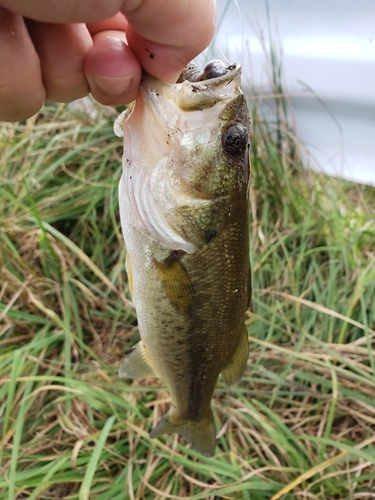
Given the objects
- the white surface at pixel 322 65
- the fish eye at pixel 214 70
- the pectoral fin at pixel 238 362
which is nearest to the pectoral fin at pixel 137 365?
the pectoral fin at pixel 238 362

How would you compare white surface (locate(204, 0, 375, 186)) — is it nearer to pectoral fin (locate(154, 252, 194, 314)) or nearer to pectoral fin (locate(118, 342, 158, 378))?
pectoral fin (locate(154, 252, 194, 314))

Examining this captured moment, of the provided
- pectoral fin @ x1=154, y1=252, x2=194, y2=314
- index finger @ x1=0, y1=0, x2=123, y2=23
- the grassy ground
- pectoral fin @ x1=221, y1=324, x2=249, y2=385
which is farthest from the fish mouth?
the grassy ground

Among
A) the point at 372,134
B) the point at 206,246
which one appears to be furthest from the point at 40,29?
the point at 372,134

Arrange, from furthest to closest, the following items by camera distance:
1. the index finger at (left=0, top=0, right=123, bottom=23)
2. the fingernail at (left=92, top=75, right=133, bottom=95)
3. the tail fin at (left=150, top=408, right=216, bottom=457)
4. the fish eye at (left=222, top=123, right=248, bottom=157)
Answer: the tail fin at (left=150, top=408, right=216, bottom=457)
the fish eye at (left=222, top=123, right=248, bottom=157)
the fingernail at (left=92, top=75, right=133, bottom=95)
the index finger at (left=0, top=0, right=123, bottom=23)

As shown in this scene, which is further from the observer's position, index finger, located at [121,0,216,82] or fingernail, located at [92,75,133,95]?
fingernail, located at [92,75,133,95]

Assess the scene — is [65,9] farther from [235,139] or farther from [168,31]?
[235,139]

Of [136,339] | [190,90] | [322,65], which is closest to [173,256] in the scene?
[190,90]

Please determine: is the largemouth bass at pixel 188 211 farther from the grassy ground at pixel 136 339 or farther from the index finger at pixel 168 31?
the grassy ground at pixel 136 339
